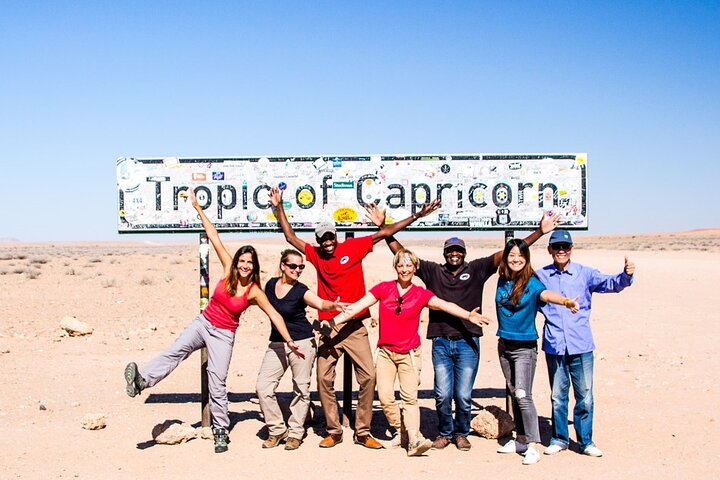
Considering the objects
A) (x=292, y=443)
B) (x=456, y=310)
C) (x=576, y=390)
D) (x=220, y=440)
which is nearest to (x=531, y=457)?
(x=576, y=390)

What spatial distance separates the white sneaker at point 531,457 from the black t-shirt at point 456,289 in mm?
1178

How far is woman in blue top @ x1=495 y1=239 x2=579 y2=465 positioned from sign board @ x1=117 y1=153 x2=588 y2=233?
1.80 m

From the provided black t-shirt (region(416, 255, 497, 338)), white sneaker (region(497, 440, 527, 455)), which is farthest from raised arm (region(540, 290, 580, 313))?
white sneaker (region(497, 440, 527, 455))

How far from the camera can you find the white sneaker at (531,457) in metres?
6.55

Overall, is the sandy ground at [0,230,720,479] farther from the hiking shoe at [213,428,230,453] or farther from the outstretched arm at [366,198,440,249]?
the outstretched arm at [366,198,440,249]

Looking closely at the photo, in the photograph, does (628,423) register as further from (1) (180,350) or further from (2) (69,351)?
(2) (69,351)

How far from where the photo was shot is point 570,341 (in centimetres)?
669

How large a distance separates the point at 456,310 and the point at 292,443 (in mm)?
2112

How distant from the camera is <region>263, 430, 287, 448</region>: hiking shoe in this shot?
713cm

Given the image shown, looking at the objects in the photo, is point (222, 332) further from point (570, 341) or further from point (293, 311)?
point (570, 341)

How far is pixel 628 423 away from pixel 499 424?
1.62m

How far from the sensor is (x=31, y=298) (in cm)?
1923

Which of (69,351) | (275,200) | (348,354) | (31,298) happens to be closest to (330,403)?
(348,354)

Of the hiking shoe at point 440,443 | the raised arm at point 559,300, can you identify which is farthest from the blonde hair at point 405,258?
the hiking shoe at point 440,443
